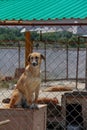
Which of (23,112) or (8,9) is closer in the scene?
(23,112)

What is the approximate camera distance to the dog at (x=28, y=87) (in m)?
6.07

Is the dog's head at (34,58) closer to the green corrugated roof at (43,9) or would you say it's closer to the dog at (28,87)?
the dog at (28,87)

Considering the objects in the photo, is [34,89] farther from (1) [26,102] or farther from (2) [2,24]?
(2) [2,24]

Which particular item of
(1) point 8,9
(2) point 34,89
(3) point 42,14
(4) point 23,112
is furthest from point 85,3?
(4) point 23,112

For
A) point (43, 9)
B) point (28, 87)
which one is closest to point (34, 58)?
point (28, 87)

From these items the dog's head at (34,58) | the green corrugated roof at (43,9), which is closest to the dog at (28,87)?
the dog's head at (34,58)

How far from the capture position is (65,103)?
28.6ft

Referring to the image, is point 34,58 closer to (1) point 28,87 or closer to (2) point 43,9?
(1) point 28,87

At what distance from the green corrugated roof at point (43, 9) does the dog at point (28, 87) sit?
305 centimetres

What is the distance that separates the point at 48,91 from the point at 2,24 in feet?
29.9

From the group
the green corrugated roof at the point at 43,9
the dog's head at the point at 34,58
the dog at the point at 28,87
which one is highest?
the green corrugated roof at the point at 43,9

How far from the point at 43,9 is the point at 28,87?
174 inches

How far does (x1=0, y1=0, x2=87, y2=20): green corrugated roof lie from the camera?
370 inches

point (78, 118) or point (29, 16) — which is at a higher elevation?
point (29, 16)
